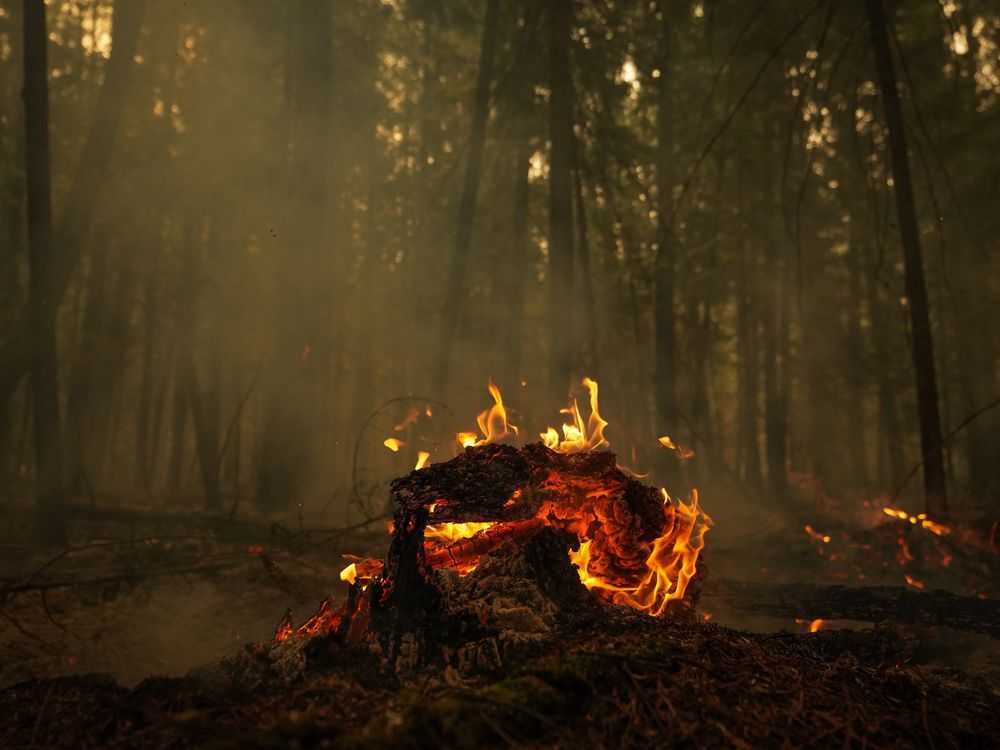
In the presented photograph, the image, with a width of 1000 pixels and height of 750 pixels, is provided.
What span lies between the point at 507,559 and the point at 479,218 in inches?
738

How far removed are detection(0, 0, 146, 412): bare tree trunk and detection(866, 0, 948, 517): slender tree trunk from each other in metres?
10.3

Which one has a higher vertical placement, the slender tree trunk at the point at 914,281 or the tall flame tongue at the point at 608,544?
the slender tree trunk at the point at 914,281

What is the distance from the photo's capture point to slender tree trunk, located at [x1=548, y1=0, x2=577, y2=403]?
10.8m

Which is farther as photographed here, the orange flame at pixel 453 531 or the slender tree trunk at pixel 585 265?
the slender tree trunk at pixel 585 265

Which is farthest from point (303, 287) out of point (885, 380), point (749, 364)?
point (885, 380)

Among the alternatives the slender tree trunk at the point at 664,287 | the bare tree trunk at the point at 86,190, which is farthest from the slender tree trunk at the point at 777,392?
the bare tree trunk at the point at 86,190

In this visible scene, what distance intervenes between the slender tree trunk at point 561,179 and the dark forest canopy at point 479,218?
2.4 inches

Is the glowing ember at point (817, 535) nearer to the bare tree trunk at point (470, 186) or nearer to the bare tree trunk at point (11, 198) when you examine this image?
the bare tree trunk at point (470, 186)

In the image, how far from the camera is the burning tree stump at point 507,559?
3.35 metres

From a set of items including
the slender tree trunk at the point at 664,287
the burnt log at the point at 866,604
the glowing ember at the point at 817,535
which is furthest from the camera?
the slender tree trunk at the point at 664,287

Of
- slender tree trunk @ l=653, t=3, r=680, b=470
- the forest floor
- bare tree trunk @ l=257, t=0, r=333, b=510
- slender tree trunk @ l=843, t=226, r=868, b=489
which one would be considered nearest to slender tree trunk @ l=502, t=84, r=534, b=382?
slender tree trunk @ l=653, t=3, r=680, b=470

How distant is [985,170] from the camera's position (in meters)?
14.5

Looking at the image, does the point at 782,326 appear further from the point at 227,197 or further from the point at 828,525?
the point at 227,197

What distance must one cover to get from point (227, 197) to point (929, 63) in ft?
55.4
